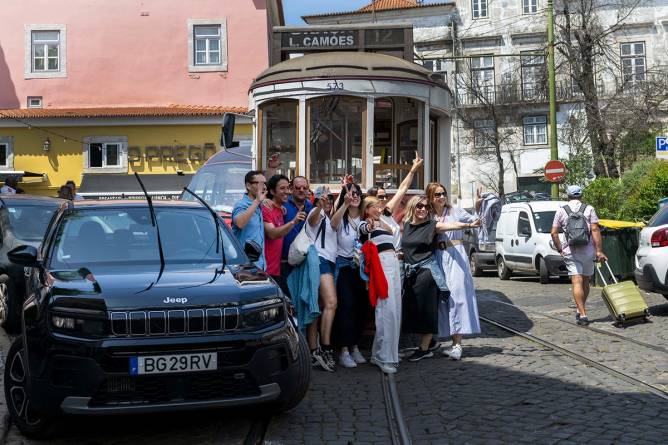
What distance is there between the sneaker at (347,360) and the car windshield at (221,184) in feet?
12.1

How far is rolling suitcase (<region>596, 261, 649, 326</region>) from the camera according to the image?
11414 mm

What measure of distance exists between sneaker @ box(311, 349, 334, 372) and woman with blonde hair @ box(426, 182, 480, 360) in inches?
54.2

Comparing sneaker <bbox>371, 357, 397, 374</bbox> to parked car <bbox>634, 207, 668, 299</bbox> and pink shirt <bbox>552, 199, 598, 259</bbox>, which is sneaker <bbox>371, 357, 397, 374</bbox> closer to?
pink shirt <bbox>552, 199, 598, 259</bbox>

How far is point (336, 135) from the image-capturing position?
12086 mm

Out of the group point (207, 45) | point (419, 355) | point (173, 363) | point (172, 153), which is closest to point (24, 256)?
point (173, 363)

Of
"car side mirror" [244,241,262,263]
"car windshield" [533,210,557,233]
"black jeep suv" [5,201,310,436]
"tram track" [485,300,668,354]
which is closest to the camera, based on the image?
"black jeep suv" [5,201,310,436]

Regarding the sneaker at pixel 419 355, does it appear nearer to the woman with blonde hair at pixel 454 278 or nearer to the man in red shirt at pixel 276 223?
the woman with blonde hair at pixel 454 278

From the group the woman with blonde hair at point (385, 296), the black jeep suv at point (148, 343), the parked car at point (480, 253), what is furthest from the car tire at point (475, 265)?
the black jeep suv at point (148, 343)

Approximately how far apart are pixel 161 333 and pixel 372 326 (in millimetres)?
4811

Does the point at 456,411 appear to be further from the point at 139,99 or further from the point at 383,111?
the point at 139,99

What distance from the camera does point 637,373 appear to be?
8227 millimetres

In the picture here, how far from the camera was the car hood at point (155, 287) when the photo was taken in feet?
18.8

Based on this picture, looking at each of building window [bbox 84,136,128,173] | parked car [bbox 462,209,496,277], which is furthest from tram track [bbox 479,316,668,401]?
building window [bbox 84,136,128,173]

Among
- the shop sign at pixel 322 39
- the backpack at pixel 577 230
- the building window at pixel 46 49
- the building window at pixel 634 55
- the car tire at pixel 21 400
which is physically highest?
the building window at pixel 634 55
